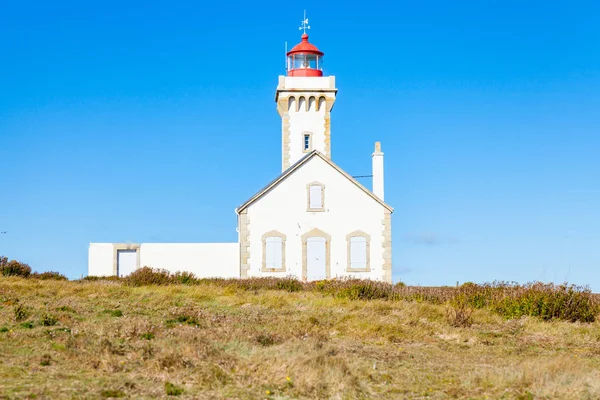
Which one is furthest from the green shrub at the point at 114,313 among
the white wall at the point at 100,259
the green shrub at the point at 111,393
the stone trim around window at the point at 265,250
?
the white wall at the point at 100,259

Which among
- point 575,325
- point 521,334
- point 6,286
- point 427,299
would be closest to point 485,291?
point 427,299

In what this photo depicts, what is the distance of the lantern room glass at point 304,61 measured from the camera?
3353cm

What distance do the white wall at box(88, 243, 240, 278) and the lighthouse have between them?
552 centimetres

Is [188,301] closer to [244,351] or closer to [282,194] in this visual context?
[244,351]

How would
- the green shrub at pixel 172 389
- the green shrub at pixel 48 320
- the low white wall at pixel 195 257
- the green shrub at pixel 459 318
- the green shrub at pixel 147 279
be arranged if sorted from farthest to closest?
1. the low white wall at pixel 195 257
2. the green shrub at pixel 147 279
3. the green shrub at pixel 459 318
4. the green shrub at pixel 48 320
5. the green shrub at pixel 172 389

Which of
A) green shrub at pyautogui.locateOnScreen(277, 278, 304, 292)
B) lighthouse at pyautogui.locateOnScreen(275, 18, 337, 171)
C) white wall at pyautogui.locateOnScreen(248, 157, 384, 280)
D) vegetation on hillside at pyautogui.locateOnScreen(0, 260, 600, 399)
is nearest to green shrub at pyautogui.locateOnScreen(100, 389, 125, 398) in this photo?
vegetation on hillside at pyautogui.locateOnScreen(0, 260, 600, 399)

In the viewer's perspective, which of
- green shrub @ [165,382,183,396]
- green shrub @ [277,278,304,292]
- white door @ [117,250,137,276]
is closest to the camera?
green shrub @ [165,382,183,396]

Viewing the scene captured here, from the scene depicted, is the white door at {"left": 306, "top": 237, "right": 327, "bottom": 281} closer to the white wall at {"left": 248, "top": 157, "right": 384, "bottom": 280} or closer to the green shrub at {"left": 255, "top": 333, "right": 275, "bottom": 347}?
the white wall at {"left": 248, "top": 157, "right": 384, "bottom": 280}

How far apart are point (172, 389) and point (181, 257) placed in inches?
866

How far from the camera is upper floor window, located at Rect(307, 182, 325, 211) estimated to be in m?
27.3

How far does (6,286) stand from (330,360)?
11.8 m

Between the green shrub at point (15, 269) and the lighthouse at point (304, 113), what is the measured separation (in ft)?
40.4

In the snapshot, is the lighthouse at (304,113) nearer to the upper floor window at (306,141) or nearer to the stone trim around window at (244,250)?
the upper floor window at (306,141)

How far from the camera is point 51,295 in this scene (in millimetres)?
16266
